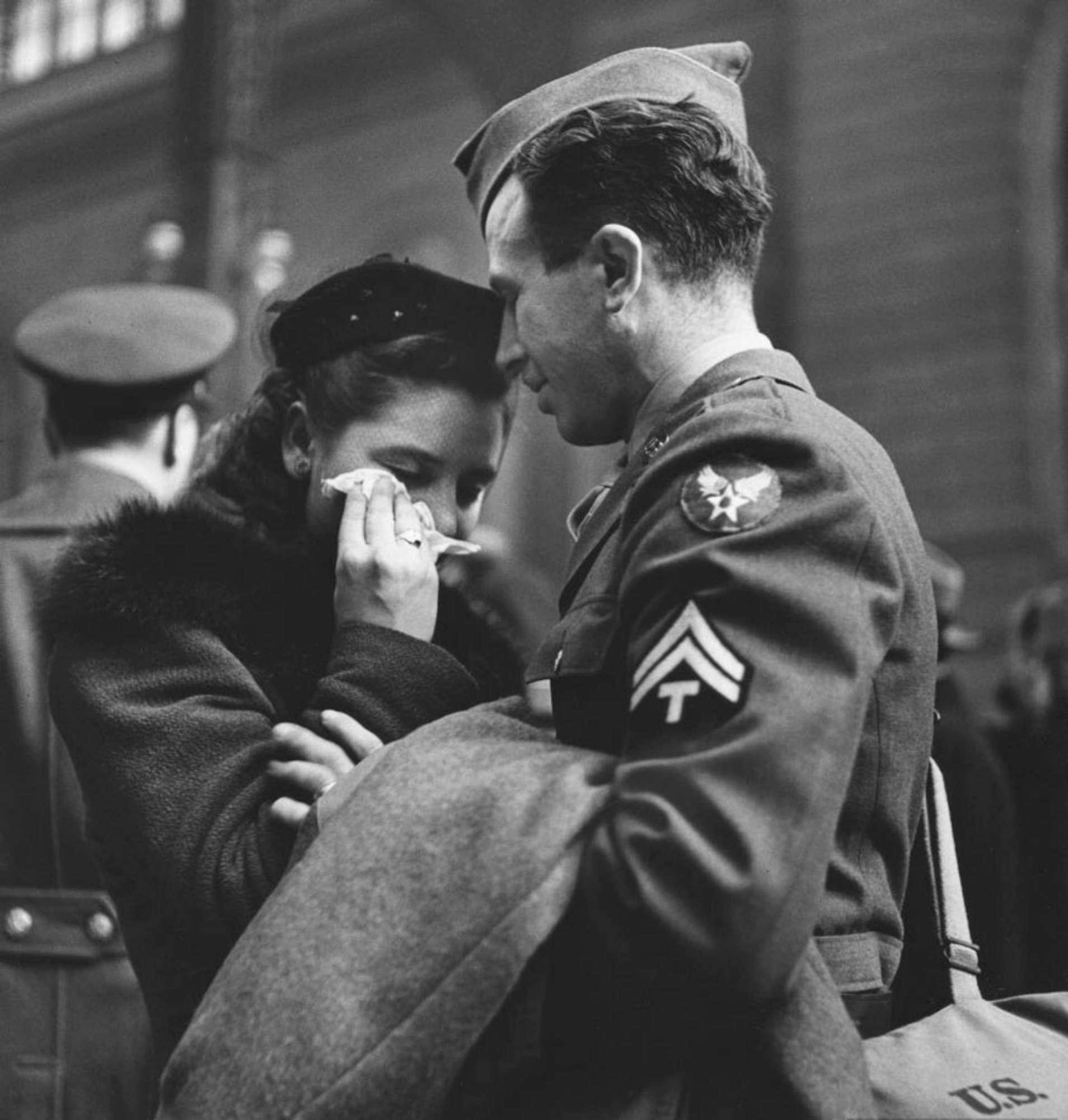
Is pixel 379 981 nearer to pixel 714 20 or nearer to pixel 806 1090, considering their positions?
pixel 806 1090

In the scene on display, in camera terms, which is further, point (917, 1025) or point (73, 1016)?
point (73, 1016)

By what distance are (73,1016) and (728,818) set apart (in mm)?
1880

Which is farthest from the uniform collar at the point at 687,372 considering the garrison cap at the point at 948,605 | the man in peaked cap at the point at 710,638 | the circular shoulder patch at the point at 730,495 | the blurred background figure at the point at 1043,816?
the blurred background figure at the point at 1043,816

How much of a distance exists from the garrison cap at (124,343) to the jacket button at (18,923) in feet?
3.35

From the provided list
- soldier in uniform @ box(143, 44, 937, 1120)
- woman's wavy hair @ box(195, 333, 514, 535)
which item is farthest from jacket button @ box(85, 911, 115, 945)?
soldier in uniform @ box(143, 44, 937, 1120)

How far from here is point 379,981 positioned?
51.8 inches

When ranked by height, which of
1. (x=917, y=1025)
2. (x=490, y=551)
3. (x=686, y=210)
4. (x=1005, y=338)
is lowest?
(x=1005, y=338)

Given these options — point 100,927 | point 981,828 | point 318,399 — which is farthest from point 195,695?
point 981,828

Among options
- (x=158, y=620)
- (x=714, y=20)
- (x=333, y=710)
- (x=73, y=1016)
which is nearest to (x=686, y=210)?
(x=333, y=710)

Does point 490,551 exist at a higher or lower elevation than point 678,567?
lower

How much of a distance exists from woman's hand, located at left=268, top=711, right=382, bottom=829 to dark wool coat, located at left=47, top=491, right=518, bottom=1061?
25mm

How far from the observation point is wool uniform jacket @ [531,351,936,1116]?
1254 mm

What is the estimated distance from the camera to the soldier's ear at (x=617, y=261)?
5.37 ft

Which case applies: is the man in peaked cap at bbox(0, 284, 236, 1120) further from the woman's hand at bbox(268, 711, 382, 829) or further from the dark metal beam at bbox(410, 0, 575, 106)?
the dark metal beam at bbox(410, 0, 575, 106)
